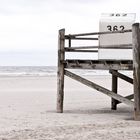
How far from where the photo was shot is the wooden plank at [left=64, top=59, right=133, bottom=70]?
12820 mm

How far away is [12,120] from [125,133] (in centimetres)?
345

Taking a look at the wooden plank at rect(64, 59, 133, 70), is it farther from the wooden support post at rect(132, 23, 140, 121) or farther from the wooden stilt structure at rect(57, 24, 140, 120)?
the wooden support post at rect(132, 23, 140, 121)

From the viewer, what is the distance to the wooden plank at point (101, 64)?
12.8 m

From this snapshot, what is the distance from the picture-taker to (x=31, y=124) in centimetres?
1162

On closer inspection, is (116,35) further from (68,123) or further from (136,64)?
(68,123)

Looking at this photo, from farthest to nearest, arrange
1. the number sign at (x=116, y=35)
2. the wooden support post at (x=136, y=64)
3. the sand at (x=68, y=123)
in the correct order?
the number sign at (x=116, y=35)
the wooden support post at (x=136, y=64)
the sand at (x=68, y=123)

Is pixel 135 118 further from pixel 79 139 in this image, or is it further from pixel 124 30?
pixel 79 139

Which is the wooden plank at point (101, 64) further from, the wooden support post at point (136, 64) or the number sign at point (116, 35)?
the wooden support post at point (136, 64)

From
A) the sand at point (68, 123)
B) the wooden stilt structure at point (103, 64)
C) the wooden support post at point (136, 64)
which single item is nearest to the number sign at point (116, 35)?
the wooden stilt structure at point (103, 64)

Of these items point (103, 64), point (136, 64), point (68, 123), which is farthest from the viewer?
point (103, 64)

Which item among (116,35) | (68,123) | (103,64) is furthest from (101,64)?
(68,123)

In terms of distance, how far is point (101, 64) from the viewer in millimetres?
13281

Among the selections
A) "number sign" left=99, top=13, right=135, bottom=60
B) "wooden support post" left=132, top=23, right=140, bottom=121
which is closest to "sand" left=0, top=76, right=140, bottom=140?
"wooden support post" left=132, top=23, right=140, bottom=121

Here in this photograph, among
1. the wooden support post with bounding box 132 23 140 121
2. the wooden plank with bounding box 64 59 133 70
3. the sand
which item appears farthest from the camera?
the wooden plank with bounding box 64 59 133 70
